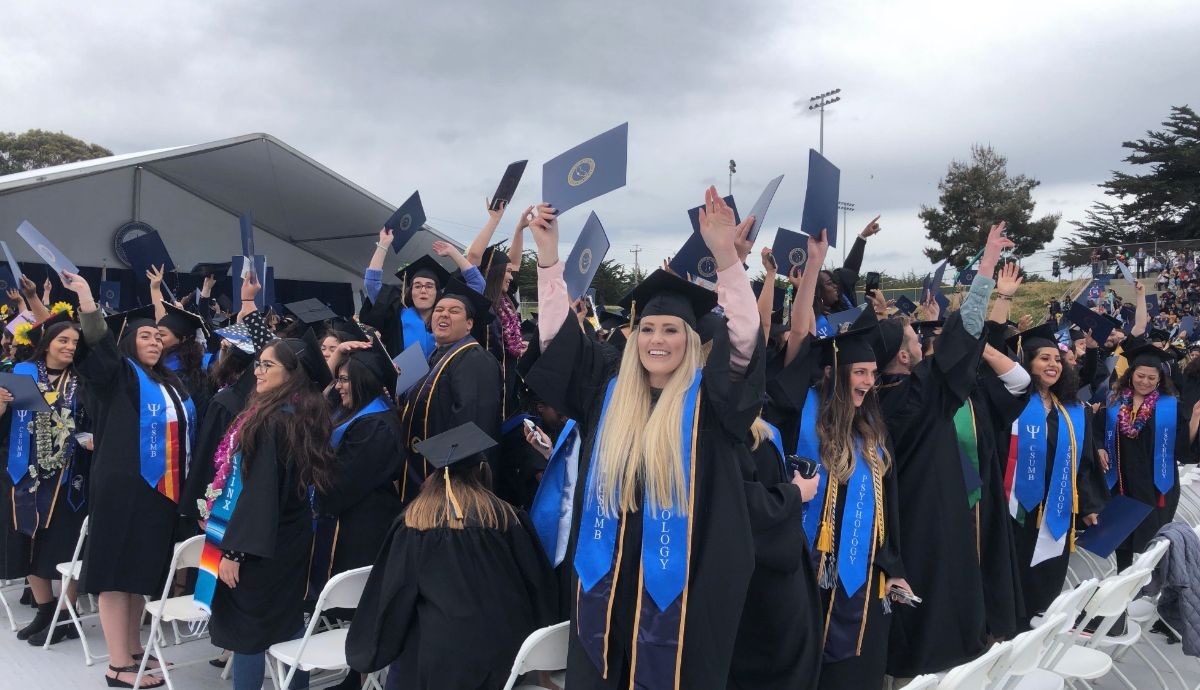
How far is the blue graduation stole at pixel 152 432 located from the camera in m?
4.13

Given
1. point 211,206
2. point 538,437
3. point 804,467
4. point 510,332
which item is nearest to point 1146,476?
point 804,467

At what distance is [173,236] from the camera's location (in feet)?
47.0

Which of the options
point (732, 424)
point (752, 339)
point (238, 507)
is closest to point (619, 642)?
point (732, 424)

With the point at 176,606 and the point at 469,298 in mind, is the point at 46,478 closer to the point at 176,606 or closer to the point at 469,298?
the point at 176,606

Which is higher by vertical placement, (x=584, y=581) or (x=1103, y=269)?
(x=1103, y=269)

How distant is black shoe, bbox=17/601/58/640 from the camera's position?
470 centimetres

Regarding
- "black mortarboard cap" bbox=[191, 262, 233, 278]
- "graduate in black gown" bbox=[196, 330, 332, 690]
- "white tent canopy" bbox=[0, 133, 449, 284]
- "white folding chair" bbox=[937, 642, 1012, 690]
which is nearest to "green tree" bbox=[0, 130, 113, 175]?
"white tent canopy" bbox=[0, 133, 449, 284]

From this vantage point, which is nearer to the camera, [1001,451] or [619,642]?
[619,642]

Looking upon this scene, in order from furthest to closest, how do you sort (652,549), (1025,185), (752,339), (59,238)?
(1025,185) → (59,238) → (752,339) → (652,549)

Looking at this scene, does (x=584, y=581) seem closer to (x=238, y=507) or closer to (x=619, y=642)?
(x=619, y=642)

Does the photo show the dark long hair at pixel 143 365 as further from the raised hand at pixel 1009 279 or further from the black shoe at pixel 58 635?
the raised hand at pixel 1009 279

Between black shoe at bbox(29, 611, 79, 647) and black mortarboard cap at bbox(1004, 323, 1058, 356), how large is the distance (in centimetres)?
528

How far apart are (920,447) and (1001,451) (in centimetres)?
118

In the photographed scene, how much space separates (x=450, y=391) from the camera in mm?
3756
